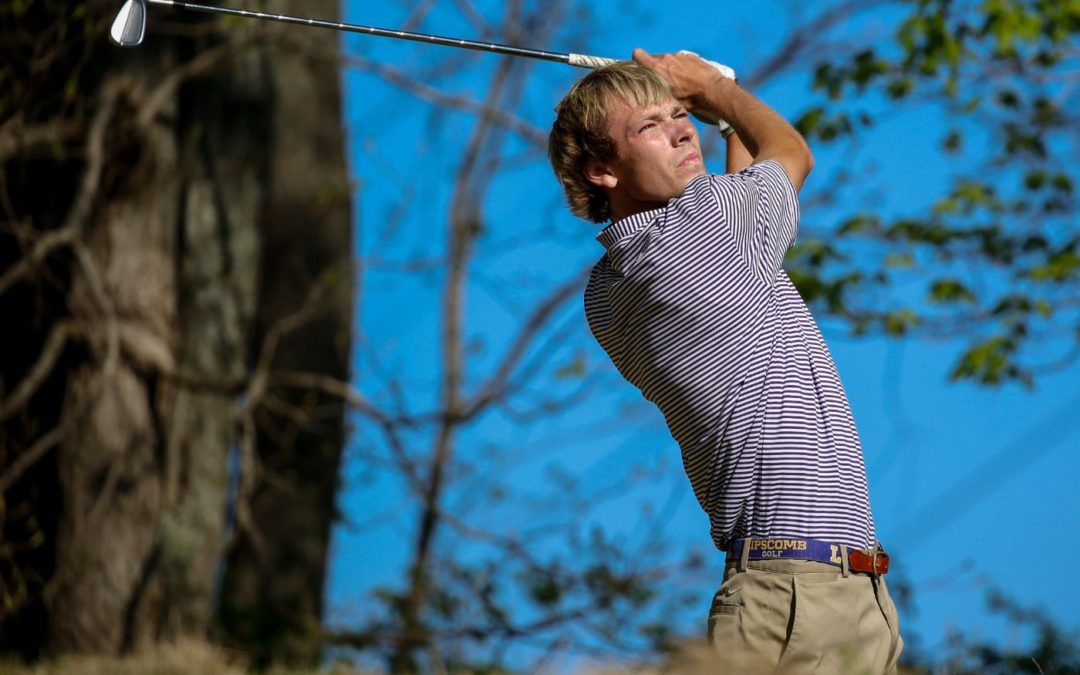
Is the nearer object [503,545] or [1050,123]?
[503,545]

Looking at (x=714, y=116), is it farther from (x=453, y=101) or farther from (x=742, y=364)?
(x=453, y=101)

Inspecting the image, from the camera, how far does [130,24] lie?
3.88 metres

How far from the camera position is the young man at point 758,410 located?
8.47ft

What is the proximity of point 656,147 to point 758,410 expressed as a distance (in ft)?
2.09

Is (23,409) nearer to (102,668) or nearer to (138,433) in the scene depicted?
(138,433)

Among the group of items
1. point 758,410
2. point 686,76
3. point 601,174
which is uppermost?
point 686,76

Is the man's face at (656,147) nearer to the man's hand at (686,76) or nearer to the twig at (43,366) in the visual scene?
the man's hand at (686,76)

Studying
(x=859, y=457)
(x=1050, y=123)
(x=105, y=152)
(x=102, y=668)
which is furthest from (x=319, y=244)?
(x=859, y=457)

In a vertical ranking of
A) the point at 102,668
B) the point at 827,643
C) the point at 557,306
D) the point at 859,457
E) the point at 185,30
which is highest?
the point at 185,30

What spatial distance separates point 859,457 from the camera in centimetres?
269

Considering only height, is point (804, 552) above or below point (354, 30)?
below

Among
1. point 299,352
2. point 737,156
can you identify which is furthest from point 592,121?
point 299,352

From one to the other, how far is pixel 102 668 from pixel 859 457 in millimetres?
3678

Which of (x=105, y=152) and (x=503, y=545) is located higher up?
(x=105, y=152)
